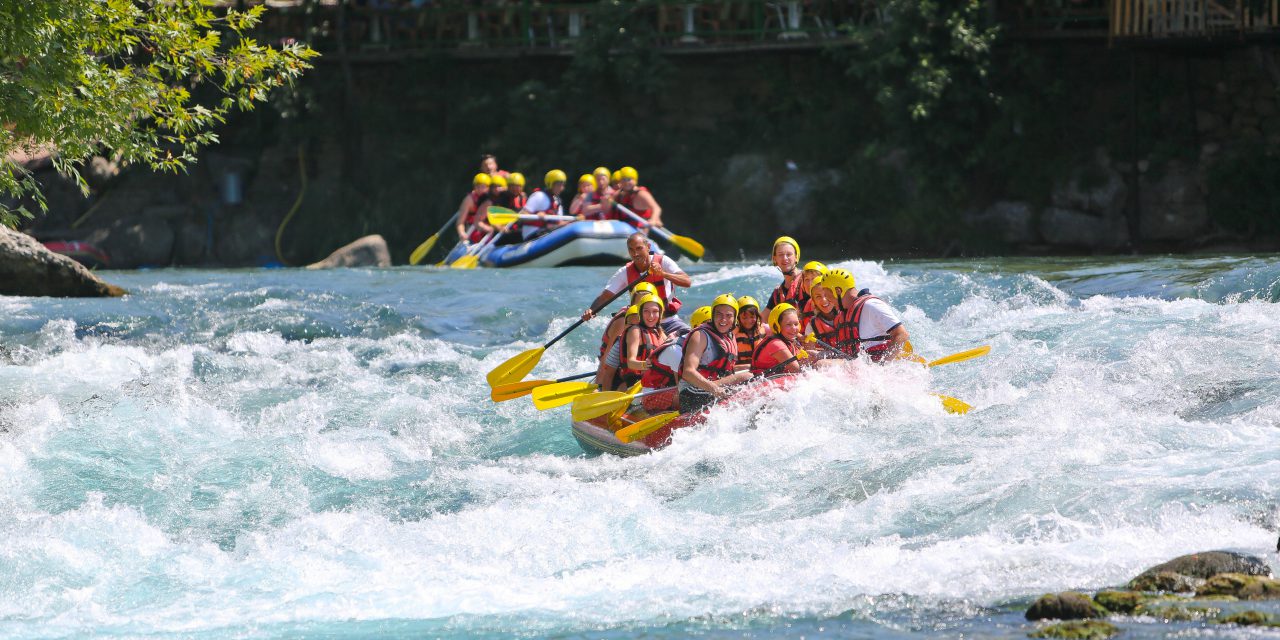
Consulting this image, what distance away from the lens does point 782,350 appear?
850 cm

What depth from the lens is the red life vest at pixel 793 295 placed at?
9.63 meters

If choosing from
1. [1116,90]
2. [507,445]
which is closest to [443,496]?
[507,445]

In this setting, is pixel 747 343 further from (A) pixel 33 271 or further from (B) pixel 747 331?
(A) pixel 33 271

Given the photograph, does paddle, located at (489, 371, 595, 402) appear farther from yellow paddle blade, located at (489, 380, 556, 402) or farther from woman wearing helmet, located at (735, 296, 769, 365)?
woman wearing helmet, located at (735, 296, 769, 365)

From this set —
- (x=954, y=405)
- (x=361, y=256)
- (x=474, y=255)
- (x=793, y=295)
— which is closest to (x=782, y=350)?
(x=954, y=405)

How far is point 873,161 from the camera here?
2006 cm

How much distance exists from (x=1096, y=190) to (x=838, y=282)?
441 inches

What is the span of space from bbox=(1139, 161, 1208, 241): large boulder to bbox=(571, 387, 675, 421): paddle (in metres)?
12.1

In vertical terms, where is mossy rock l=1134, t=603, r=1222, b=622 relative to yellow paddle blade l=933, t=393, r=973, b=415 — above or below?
below

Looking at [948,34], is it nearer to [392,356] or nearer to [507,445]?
[392,356]

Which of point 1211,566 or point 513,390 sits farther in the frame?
point 513,390

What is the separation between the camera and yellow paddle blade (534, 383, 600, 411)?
29.7 feet

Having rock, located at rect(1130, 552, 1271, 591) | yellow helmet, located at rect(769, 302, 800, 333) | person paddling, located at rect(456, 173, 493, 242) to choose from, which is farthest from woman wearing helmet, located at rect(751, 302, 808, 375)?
person paddling, located at rect(456, 173, 493, 242)

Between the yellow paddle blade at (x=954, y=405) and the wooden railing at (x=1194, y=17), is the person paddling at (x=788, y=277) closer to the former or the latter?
the yellow paddle blade at (x=954, y=405)
